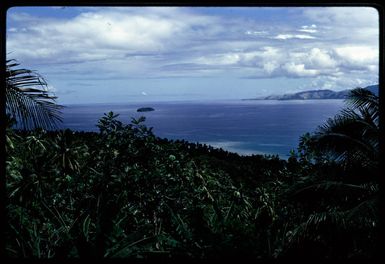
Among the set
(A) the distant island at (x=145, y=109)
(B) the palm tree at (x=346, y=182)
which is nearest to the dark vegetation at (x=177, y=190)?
(B) the palm tree at (x=346, y=182)

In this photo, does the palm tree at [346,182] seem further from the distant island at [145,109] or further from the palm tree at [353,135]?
the distant island at [145,109]

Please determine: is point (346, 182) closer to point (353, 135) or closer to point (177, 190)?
point (353, 135)

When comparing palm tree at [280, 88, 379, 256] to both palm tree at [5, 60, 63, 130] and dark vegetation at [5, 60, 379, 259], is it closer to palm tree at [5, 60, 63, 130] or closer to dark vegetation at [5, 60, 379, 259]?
dark vegetation at [5, 60, 379, 259]

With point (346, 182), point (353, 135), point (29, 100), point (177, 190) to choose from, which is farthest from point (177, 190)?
point (29, 100)

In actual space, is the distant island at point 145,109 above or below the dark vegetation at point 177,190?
above

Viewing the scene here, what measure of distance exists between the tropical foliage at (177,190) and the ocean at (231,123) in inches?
4.8

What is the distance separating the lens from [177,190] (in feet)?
13.3

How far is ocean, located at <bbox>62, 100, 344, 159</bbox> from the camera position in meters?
3.94

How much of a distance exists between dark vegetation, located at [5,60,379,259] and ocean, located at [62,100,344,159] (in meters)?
0.13

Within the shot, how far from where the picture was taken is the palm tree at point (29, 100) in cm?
248

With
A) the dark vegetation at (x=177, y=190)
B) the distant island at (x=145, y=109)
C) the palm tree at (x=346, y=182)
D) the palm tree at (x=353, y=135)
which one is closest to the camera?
the dark vegetation at (x=177, y=190)

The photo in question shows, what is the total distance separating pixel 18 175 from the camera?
11.1 feet

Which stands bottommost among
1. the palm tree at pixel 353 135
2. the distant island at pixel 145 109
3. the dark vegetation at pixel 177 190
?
the dark vegetation at pixel 177 190
